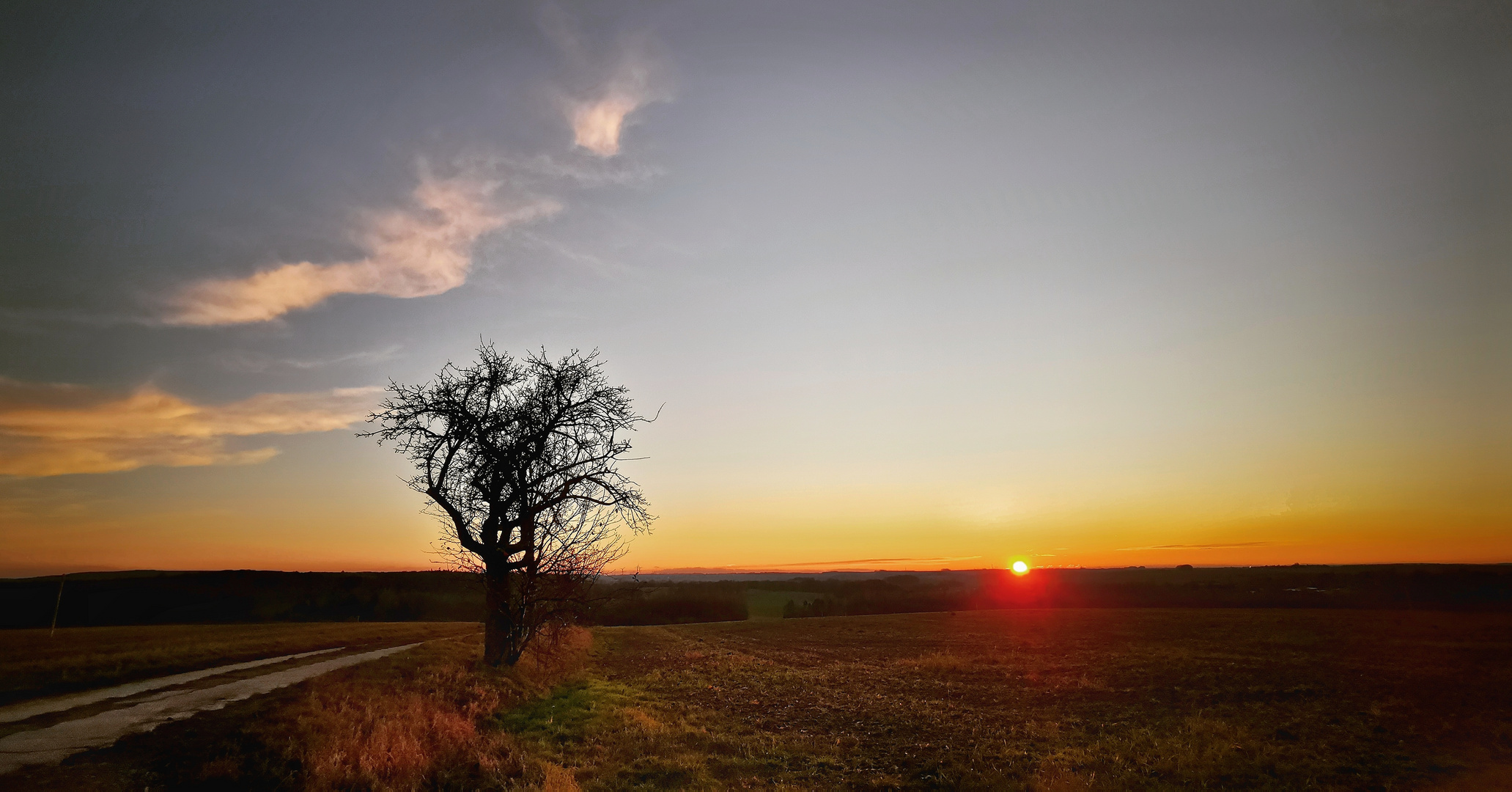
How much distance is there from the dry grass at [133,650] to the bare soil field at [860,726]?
21.1 ft

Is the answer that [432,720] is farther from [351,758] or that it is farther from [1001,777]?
[1001,777]

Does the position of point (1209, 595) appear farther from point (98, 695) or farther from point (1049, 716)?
point (98, 695)

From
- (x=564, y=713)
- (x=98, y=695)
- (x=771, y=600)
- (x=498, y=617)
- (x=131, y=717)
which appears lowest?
(x=771, y=600)

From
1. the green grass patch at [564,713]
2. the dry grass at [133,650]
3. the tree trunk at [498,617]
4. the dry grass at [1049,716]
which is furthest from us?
the tree trunk at [498,617]

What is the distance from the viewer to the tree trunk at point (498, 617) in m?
20.5

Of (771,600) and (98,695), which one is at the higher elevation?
(98,695)

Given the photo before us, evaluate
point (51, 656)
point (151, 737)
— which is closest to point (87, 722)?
point (151, 737)

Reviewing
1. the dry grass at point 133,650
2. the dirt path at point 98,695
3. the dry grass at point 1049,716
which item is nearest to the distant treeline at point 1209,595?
the dry grass at point 1049,716

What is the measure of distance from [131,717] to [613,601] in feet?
144

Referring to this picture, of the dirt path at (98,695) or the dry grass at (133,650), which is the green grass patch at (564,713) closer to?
the dirt path at (98,695)

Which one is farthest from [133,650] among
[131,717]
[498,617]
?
[131,717]

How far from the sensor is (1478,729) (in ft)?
56.7

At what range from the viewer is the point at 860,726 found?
1830cm

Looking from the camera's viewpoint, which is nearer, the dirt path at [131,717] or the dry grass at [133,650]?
the dirt path at [131,717]
